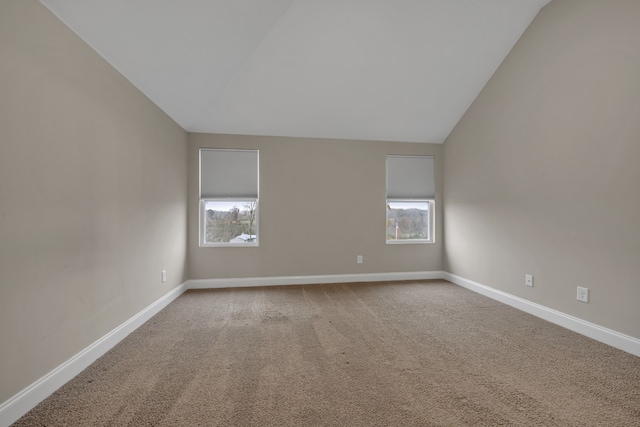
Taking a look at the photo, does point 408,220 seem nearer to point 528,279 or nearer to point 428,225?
point 428,225

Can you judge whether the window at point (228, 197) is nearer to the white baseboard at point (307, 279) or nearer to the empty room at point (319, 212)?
the empty room at point (319, 212)

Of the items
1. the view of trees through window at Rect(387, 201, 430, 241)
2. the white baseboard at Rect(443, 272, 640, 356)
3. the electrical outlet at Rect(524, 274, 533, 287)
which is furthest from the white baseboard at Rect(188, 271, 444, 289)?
the electrical outlet at Rect(524, 274, 533, 287)

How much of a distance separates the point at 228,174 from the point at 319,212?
4.84 feet

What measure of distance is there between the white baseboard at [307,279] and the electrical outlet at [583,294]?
2201mm

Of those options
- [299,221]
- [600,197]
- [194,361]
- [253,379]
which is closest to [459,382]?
[253,379]

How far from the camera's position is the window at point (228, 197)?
439 cm

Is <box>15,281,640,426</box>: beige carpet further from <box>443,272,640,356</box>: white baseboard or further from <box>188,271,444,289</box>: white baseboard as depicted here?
<box>188,271,444,289</box>: white baseboard

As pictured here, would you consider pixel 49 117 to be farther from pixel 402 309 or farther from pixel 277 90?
pixel 402 309

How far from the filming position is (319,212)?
461 centimetres

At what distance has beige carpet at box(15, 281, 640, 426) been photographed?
64.1 inches

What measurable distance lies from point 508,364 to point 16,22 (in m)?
3.75

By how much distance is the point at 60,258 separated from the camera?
1.93 meters

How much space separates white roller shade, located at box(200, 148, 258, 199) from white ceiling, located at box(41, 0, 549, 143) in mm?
359

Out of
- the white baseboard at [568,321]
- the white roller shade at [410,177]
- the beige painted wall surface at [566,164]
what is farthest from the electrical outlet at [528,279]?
the white roller shade at [410,177]
